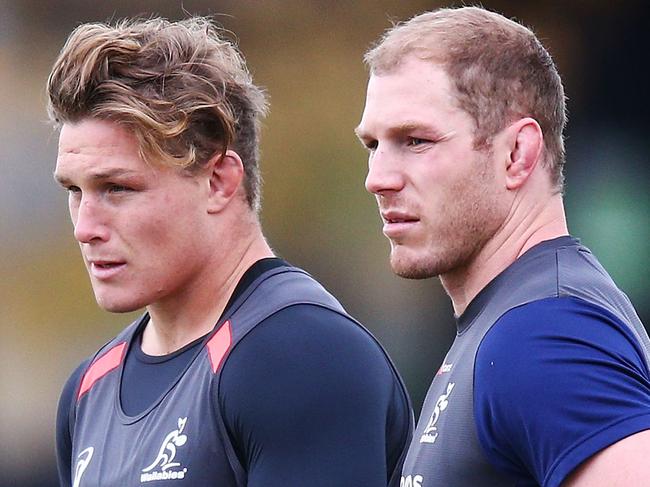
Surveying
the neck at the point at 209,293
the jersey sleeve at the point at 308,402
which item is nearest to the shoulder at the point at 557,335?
the jersey sleeve at the point at 308,402

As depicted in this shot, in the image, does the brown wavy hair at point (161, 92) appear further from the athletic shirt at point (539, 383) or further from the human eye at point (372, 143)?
the athletic shirt at point (539, 383)

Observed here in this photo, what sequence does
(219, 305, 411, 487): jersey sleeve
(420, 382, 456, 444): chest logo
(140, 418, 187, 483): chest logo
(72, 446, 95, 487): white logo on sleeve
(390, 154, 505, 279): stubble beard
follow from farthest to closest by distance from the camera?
1. (72, 446, 95, 487): white logo on sleeve
2. (140, 418, 187, 483): chest logo
3. (219, 305, 411, 487): jersey sleeve
4. (390, 154, 505, 279): stubble beard
5. (420, 382, 456, 444): chest logo

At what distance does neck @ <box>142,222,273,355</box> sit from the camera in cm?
267

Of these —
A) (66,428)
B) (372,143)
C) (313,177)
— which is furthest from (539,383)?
(313,177)

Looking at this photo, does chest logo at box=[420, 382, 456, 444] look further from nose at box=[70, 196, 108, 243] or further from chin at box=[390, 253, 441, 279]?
nose at box=[70, 196, 108, 243]

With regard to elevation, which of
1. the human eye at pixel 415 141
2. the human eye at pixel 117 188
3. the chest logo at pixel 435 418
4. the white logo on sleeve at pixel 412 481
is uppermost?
the human eye at pixel 117 188

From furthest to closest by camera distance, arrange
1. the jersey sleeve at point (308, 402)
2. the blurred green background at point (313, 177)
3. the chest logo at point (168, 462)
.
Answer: the blurred green background at point (313, 177) → the chest logo at point (168, 462) → the jersey sleeve at point (308, 402)

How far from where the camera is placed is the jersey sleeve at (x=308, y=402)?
7.57 ft

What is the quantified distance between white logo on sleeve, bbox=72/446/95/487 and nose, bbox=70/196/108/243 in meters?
0.49

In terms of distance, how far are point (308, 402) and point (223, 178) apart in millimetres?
614

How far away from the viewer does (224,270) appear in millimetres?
2680

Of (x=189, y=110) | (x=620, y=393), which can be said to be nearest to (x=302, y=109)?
(x=189, y=110)

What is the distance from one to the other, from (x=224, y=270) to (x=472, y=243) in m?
0.68

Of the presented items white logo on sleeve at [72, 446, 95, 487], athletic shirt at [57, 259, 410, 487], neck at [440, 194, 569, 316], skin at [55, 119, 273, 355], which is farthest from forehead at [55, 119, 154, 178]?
neck at [440, 194, 569, 316]
